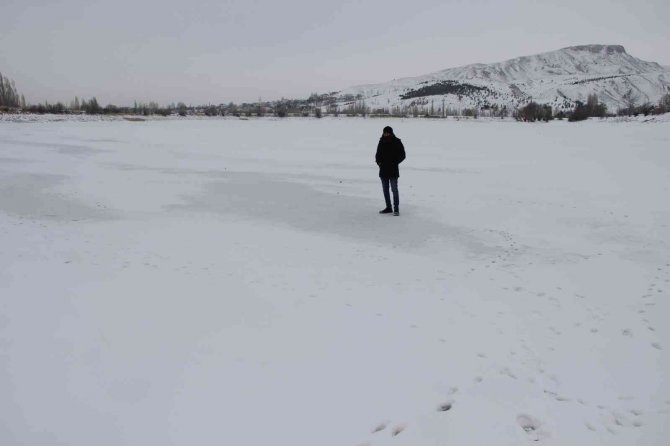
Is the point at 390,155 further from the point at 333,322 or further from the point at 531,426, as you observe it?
the point at 531,426

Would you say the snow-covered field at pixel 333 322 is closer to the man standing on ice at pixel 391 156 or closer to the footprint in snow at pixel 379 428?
the footprint in snow at pixel 379 428

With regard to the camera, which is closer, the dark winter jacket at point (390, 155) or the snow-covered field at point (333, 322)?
the snow-covered field at point (333, 322)

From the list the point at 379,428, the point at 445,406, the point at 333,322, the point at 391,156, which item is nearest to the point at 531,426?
the point at 445,406

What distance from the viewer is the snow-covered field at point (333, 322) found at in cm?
379

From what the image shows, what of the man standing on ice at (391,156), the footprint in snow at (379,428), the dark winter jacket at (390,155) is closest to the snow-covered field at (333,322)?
the footprint in snow at (379,428)

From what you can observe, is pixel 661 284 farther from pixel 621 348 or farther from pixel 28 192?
pixel 28 192

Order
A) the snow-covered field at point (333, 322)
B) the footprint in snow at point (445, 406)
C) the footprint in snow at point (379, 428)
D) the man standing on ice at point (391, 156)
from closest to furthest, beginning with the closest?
the footprint in snow at point (379, 428), the snow-covered field at point (333, 322), the footprint in snow at point (445, 406), the man standing on ice at point (391, 156)

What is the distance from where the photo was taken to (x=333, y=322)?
18.1 ft

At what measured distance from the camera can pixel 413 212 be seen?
38.4 feet

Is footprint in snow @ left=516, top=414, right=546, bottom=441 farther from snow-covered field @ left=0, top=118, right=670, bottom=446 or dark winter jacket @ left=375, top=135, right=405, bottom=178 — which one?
dark winter jacket @ left=375, top=135, right=405, bottom=178

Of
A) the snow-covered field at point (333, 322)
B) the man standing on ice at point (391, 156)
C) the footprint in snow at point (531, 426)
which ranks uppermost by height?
the man standing on ice at point (391, 156)

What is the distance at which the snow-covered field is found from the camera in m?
3.79

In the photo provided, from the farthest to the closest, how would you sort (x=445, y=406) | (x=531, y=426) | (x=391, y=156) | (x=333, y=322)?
1. (x=391, y=156)
2. (x=333, y=322)
3. (x=445, y=406)
4. (x=531, y=426)

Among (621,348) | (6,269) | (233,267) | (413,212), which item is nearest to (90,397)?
(233,267)
